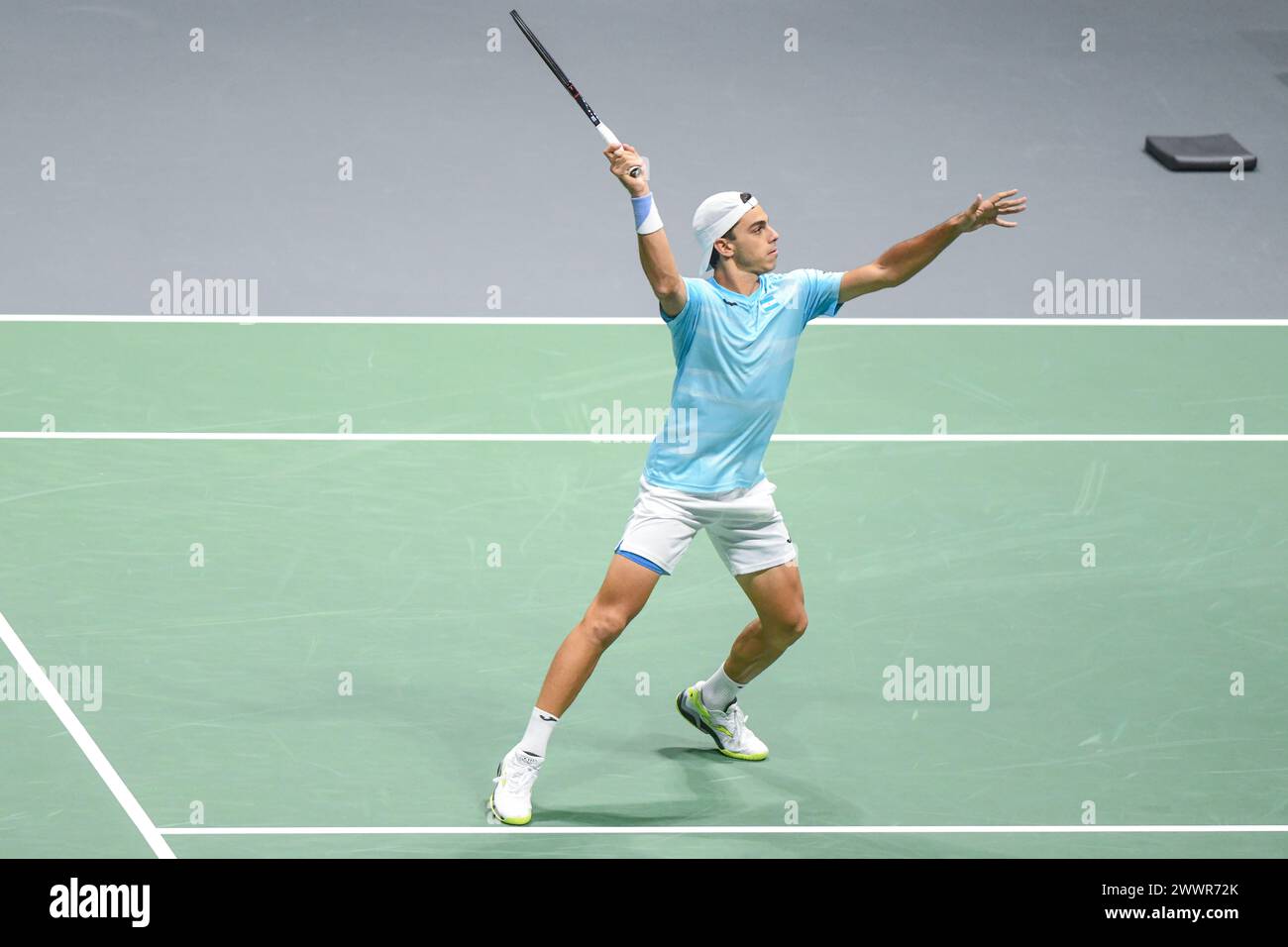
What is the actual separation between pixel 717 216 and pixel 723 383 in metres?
0.68

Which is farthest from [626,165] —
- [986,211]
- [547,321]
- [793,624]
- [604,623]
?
[547,321]

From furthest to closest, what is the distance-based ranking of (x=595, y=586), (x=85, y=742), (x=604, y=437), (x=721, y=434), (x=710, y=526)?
(x=604, y=437)
(x=595, y=586)
(x=85, y=742)
(x=710, y=526)
(x=721, y=434)

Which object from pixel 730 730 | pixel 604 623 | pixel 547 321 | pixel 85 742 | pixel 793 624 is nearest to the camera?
pixel 604 623

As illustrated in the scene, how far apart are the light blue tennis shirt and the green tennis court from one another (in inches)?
54.8

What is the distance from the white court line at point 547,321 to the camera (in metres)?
12.5

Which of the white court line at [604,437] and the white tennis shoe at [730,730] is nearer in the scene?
the white tennis shoe at [730,730]

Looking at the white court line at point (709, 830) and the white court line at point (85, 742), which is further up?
the white court line at point (85, 742)

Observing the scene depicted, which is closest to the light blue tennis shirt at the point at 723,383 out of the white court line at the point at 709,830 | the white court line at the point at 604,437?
the white court line at the point at 709,830

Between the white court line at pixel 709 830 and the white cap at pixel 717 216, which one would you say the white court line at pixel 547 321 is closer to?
the white cap at pixel 717 216

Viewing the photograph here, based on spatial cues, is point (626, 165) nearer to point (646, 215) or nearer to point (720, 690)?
point (646, 215)

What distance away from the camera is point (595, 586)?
31.4 ft

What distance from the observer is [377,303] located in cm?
1291

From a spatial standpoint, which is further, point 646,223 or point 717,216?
point 717,216

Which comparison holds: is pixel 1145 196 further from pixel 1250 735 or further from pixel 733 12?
pixel 1250 735
